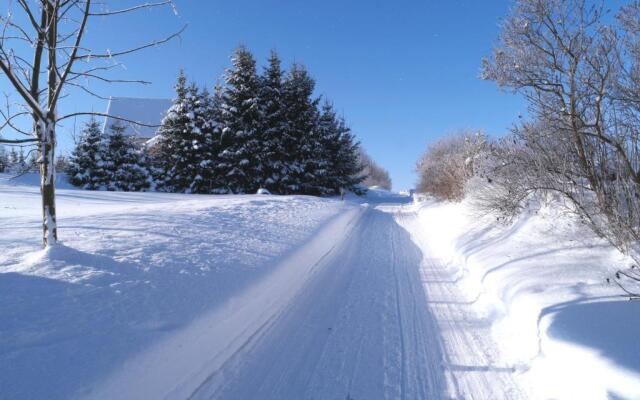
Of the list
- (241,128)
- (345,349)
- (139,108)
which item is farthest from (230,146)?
(139,108)

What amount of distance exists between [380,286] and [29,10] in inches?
233

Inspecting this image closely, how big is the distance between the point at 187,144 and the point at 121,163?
5835 mm

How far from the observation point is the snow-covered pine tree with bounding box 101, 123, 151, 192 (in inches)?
883

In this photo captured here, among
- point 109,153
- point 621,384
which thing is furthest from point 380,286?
point 109,153

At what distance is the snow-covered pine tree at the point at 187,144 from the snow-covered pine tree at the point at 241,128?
142 centimetres

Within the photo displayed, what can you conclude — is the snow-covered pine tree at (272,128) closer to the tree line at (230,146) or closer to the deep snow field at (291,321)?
the tree line at (230,146)

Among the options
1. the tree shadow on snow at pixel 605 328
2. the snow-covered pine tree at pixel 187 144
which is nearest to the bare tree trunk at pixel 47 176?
the tree shadow on snow at pixel 605 328

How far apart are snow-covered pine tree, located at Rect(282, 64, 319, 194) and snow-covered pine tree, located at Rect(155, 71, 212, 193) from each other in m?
5.62

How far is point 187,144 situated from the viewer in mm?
21703

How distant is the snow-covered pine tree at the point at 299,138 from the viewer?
22078 mm

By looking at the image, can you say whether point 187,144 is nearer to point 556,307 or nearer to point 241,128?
point 241,128

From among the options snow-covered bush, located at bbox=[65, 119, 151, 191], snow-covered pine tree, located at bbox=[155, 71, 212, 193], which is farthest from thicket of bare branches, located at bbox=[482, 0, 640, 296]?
snow-covered bush, located at bbox=[65, 119, 151, 191]

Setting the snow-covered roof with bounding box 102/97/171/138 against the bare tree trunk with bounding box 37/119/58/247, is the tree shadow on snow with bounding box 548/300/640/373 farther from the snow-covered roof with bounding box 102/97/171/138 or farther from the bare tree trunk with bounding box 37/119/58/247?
the snow-covered roof with bounding box 102/97/171/138

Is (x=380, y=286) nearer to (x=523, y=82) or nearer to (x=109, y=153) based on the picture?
(x=523, y=82)
